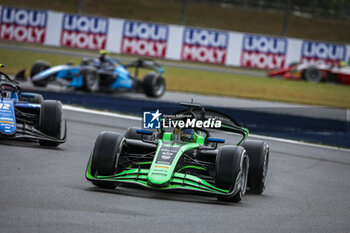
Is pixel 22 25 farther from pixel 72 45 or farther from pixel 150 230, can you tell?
pixel 150 230

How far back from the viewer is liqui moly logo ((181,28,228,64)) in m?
35.7

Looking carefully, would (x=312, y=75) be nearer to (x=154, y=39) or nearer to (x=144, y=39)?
(x=154, y=39)

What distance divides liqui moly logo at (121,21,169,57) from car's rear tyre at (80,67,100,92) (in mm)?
16496

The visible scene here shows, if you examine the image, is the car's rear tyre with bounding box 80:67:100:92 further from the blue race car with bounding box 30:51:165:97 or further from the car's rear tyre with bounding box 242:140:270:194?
the car's rear tyre with bounding box 242:140:270:194

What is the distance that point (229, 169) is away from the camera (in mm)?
6988

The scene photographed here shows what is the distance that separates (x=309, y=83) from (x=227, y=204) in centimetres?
2653

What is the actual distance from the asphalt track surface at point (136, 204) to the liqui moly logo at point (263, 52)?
25937mm

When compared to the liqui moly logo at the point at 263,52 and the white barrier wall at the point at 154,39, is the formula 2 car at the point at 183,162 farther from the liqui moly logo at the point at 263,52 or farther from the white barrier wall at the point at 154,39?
the liqui moly logo at the point at 263,52

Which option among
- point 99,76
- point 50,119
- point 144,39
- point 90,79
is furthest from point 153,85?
point 144,39

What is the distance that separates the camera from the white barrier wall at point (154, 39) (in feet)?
116

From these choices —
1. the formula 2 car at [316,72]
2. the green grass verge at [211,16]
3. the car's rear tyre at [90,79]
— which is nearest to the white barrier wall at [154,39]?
the formula 2 car at [316,72]

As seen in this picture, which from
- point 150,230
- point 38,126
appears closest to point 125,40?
point 38,126

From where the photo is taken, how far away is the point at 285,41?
3597cm

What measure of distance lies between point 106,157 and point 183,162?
860 mm
